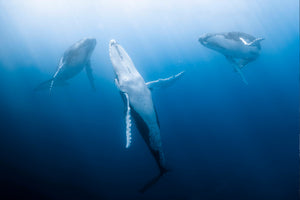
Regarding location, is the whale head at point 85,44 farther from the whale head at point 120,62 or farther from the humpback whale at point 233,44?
the humpback whale at point 233,44

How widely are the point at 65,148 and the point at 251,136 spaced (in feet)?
51.4

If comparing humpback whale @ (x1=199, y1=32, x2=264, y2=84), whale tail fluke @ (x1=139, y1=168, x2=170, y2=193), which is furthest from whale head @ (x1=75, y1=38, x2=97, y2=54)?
whale tail fluke @ (x1=139, y1=168, x2=170, y2=193)

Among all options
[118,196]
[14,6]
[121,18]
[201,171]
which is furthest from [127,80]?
[121,18]

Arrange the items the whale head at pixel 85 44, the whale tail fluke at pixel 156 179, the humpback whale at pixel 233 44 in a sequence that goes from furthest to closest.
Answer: the whale head at pixel 85 44 < the humpback whale at pixel 233 44 < the whale tail fluke at pixel 156 179

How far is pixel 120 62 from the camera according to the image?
4.54 metres

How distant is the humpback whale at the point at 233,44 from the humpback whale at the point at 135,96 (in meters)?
3.64

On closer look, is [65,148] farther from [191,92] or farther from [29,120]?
[191,92]

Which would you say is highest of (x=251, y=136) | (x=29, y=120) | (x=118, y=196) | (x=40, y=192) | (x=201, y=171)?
(x=29, y=120)

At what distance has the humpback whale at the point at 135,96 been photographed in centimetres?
453

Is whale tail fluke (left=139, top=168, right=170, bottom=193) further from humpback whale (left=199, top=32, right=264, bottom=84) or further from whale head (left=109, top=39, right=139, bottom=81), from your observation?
humpback whale (left=199, top=32, right=264, bottom=84)

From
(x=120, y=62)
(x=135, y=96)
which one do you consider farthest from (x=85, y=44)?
(x=135, y=96)

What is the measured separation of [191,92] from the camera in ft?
84.3

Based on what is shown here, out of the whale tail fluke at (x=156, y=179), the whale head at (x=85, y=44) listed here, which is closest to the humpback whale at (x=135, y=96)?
the whale tail fluke at (x=156, y=179)

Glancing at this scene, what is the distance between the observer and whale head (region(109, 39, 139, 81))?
14.8ft
